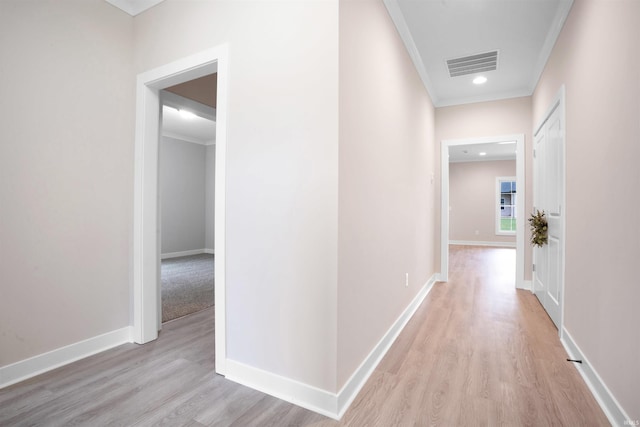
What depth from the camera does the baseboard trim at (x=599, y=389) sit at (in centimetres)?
151

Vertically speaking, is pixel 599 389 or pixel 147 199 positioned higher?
pixel 147 199

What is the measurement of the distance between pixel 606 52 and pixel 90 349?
3.90 meters

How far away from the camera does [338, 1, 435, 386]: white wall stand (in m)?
1.71

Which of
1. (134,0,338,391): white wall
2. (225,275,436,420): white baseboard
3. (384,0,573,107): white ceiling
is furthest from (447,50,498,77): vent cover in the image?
(225,275,436,420): white baseboard

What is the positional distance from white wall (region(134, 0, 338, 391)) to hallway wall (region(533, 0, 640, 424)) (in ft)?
4.65

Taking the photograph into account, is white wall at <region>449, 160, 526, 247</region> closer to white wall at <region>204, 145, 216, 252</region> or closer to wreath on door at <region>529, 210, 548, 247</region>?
wreath on door at <region>529, 210, 548, 247</region>

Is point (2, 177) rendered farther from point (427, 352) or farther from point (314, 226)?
point (427, 352)

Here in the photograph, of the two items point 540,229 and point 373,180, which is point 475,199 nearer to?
point 540,229

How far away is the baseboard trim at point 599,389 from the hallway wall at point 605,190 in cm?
4

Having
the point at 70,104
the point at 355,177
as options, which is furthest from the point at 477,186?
the point at 70,104

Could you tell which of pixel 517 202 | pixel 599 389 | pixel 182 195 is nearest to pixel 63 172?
pixel 599 389

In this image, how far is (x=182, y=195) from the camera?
24.2 ft

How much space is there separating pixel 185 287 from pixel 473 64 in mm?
4628

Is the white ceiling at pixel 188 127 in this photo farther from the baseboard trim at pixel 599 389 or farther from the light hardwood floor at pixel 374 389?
the baseboard trim at pixel 599 389
